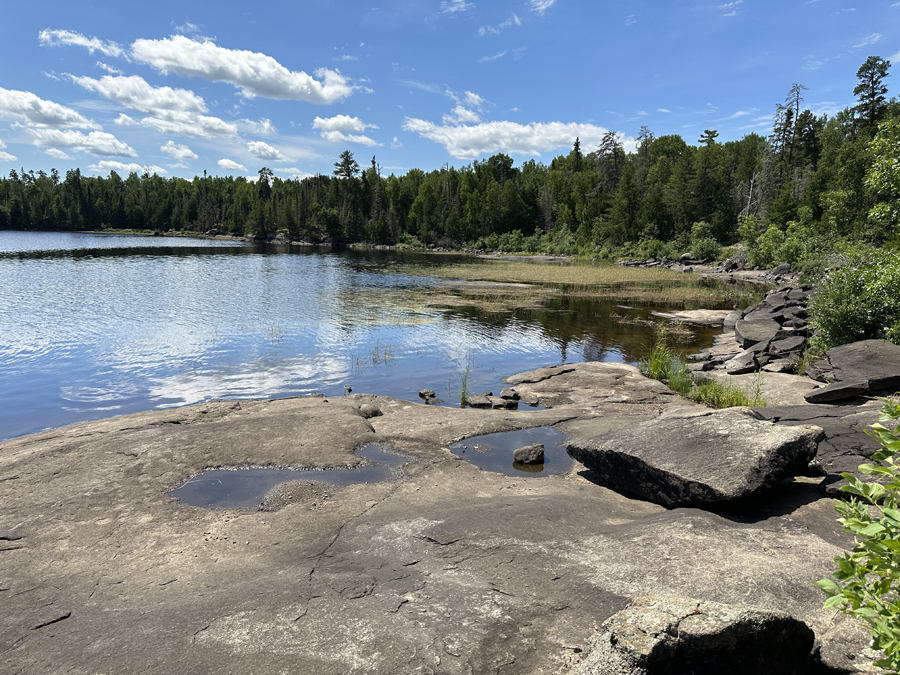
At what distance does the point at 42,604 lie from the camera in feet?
18.4

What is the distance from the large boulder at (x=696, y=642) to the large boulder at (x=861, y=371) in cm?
966

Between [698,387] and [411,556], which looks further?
[698,387]

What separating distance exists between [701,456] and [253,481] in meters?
7.83

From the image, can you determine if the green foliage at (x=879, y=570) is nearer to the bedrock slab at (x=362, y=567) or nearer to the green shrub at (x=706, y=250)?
the bedrock slab at (x=362, y=567)

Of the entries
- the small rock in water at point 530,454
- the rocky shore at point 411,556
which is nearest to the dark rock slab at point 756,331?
the rocky shore at point 411,556

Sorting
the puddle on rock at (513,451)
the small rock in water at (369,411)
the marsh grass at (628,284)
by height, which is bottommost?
the puddle on rock at (513,451)

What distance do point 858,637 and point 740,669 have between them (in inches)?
48.5

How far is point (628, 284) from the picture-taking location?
51.3m

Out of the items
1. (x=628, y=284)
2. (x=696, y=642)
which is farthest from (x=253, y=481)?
(x=628, y=284)

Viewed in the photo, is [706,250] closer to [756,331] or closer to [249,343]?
[756,331]

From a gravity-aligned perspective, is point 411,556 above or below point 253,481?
above

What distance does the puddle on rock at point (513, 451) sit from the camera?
10.5 meters

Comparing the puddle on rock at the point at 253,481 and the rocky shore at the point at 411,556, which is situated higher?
the rocky shore at the point at 411,556

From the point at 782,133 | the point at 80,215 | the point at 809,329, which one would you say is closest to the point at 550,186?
the point at 782,133
